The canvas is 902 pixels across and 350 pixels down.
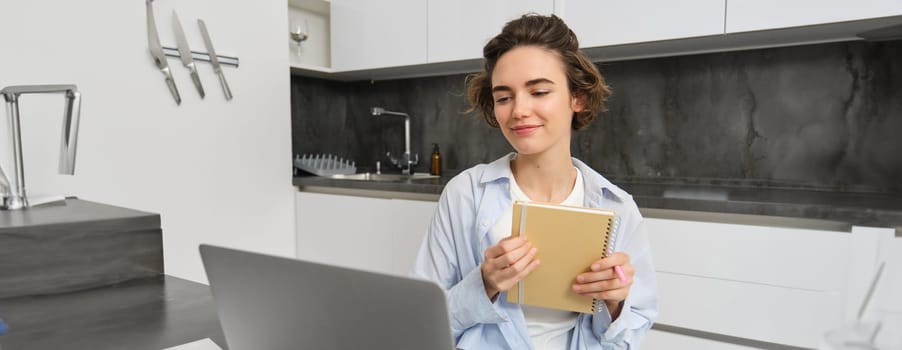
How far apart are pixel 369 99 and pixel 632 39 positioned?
1533mm

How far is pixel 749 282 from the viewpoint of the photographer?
1.42 m

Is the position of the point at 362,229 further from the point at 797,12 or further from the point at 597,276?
the point at 797,12

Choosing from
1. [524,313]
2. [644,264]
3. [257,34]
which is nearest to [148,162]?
[257,34]

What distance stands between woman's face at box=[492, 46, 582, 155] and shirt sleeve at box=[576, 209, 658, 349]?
235 mm

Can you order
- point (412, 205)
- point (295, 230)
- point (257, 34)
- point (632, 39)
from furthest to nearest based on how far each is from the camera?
point (295, 230), point (257, 34), point (412, 205), point (632, 39)

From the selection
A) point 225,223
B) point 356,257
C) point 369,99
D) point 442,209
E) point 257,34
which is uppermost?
point 257,34

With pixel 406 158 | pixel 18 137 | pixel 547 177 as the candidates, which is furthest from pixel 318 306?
pixel 406 158

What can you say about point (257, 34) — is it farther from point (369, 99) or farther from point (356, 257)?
point (356, 257)

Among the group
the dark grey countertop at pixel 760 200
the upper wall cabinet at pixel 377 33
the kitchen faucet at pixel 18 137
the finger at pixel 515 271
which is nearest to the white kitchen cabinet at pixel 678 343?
the dark grey countertop at pixel 760 200

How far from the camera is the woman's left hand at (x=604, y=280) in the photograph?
0.73 m

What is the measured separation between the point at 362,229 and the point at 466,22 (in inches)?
36.8

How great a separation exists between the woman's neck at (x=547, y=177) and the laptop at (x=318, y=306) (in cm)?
64

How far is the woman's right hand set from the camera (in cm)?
74

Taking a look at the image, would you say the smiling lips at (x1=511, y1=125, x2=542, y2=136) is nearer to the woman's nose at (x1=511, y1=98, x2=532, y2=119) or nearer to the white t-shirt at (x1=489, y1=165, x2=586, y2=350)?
the woman's nose at (x1=511, y1=98, x2=532, y2=119)
